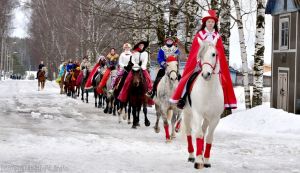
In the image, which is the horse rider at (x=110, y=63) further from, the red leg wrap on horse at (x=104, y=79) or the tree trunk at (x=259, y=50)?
the tree trunk at (x=259, y=50)

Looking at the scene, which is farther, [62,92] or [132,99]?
[62,92]

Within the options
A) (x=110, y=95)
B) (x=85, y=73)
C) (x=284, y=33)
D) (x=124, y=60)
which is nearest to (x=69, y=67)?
(x=85, y=73)

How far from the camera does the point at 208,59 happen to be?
27.4 ft

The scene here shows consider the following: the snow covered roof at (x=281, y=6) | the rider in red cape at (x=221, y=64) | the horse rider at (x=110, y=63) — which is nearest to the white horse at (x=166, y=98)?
the rider in red cape at (x=221, y=64)

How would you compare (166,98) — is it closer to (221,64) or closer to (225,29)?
(221,64)

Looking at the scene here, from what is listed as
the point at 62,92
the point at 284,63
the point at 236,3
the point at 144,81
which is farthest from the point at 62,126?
the point at 62,92

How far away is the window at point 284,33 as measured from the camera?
84.4 feet

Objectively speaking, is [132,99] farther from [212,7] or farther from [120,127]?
[212,7]

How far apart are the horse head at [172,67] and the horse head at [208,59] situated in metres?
3.26

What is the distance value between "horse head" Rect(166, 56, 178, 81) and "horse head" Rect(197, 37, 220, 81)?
3.26 meters

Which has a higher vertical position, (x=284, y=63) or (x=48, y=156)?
(x=284, y=63)

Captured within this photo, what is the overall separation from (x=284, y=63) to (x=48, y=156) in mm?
18393

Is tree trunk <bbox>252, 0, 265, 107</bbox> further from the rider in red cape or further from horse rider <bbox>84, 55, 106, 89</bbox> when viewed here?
the rider in red cape

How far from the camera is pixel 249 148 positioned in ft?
36.9
